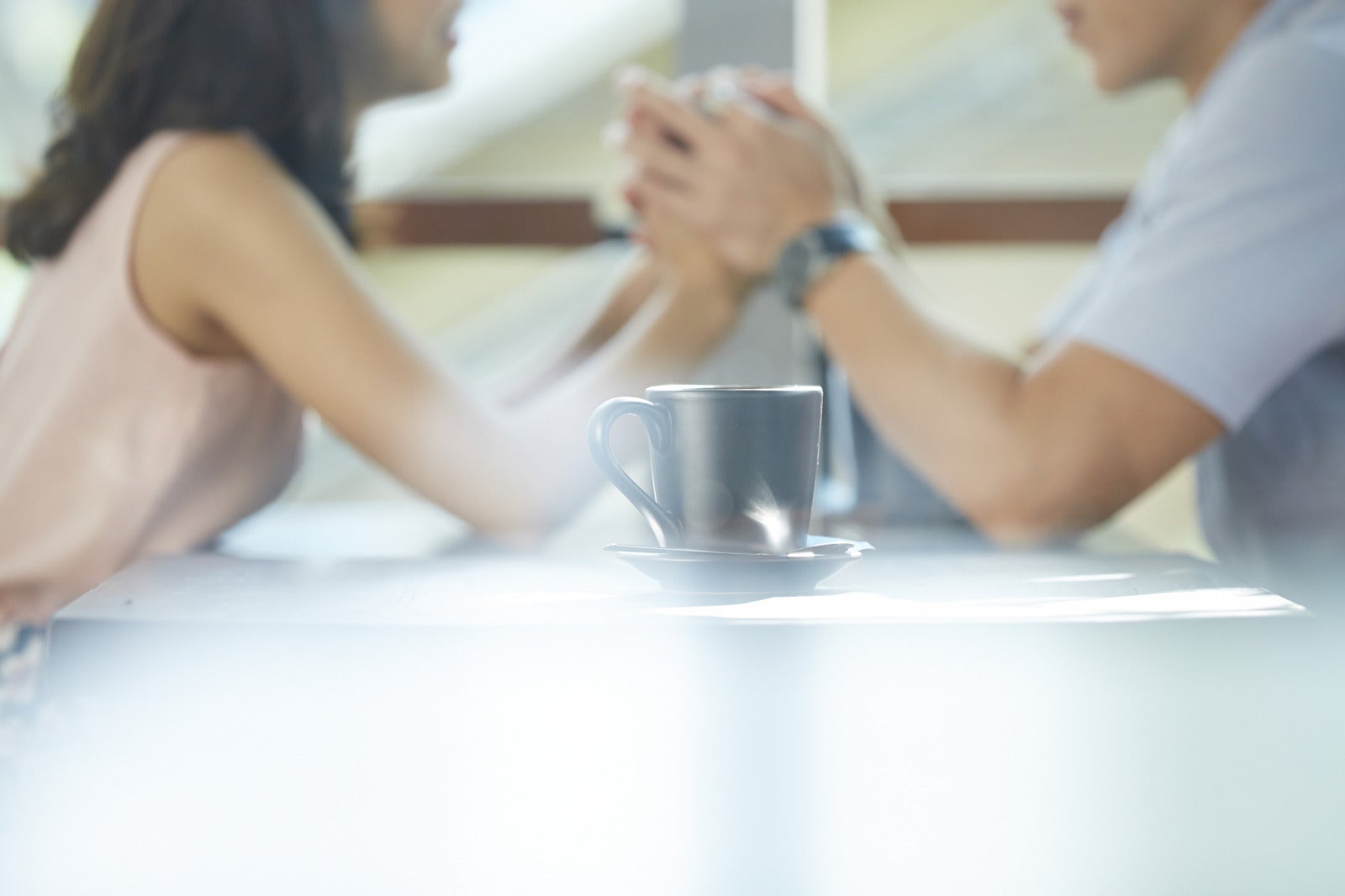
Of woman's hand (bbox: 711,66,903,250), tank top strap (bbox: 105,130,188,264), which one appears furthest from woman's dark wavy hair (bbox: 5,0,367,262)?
woman's hand (bbox: 711,66,903,250)

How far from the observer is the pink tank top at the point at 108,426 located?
87 centimetres

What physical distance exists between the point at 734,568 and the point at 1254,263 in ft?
1.88

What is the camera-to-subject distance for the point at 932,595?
0.54 m

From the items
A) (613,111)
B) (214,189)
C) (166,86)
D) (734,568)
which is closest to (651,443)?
(734,568)

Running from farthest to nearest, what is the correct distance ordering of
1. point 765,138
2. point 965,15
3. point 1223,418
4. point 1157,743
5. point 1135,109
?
point 965,15 → point 1135,109 → point 765,138 → point 1223,418 → point 1157,743

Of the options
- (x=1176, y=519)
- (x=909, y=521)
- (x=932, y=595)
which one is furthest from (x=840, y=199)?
(x=1176, y=519)

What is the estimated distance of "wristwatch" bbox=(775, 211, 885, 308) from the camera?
1016mm

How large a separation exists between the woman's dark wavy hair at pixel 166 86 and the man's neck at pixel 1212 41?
81 cm

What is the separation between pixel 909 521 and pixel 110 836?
36.7 inches

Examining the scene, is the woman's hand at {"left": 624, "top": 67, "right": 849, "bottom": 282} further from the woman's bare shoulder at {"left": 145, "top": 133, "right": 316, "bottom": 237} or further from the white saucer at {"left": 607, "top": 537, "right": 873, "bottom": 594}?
the white saucer at {"left": 607, "top": 537, "right": 873, "bottom": 594}

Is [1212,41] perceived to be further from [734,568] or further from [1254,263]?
[734,568]

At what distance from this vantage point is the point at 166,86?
998 millimetres

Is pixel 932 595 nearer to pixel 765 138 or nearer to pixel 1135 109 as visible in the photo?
pixel 765 138

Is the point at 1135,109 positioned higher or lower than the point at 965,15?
lower
